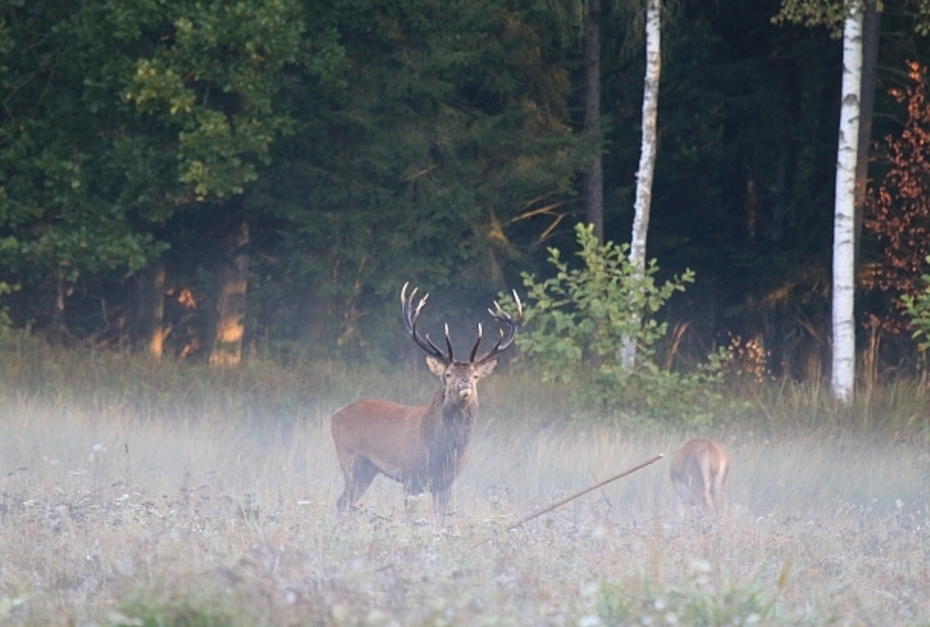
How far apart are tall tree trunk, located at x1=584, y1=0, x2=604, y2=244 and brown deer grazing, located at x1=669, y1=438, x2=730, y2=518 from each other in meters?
9.70

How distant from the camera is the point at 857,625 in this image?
18.2 feet

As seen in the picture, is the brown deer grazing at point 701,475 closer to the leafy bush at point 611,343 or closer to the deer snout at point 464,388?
the deer snout at point 464,388

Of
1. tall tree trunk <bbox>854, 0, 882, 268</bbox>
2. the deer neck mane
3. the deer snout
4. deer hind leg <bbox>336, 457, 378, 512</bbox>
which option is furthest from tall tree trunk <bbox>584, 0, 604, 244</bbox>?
the deer snout

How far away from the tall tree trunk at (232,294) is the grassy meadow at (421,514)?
275 centimetres

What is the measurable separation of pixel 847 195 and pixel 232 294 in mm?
8927

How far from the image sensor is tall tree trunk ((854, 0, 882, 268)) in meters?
17.2

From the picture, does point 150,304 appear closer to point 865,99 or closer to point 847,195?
Answer: point 865,99

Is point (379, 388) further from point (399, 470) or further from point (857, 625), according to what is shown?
point (857, 625)

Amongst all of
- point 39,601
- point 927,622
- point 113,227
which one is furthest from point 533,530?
point 113,227

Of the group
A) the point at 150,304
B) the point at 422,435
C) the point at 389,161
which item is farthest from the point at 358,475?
the point at 150,304

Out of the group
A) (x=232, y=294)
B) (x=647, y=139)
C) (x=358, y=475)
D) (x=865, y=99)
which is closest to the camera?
(x=358, y=475)

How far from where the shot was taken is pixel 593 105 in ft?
67.9

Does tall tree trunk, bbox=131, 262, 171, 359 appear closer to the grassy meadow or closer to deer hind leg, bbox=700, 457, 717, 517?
the grassy meadow

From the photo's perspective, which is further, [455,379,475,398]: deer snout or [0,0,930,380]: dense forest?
[0,0,930,380]: dense forest
